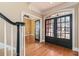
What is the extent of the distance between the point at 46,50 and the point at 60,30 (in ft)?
1.19

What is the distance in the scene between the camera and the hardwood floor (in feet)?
4.91

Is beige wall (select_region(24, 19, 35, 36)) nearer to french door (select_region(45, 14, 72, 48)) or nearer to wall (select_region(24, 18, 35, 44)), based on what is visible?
wall (select_region(24, 18, 35, 44))

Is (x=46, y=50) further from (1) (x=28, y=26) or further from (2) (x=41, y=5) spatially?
(2) (x=41, y=5)

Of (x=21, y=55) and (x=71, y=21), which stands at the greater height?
(x=71, y=21)

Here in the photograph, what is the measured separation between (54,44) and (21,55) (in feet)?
1.68

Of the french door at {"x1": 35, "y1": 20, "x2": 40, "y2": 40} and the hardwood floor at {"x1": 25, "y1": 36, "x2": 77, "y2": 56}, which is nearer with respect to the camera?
the hardwood floor at {"x1": 25, "y1": 36, "x2": 77, "y2": 56}

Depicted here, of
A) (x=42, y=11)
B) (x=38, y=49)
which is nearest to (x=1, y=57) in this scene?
(x=38, y=49)

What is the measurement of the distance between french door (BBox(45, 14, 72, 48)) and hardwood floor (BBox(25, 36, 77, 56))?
0.07m

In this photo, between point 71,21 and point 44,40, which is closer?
point 71,21

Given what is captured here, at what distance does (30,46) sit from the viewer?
61.3 inches

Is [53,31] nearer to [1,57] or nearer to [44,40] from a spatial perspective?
[44,40]

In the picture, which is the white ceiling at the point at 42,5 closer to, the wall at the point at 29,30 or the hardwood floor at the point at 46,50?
the wall at the point at 29,30

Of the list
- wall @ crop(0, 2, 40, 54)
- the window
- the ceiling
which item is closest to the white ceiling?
the ceiling

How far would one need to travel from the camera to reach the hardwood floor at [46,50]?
150 centimetres
